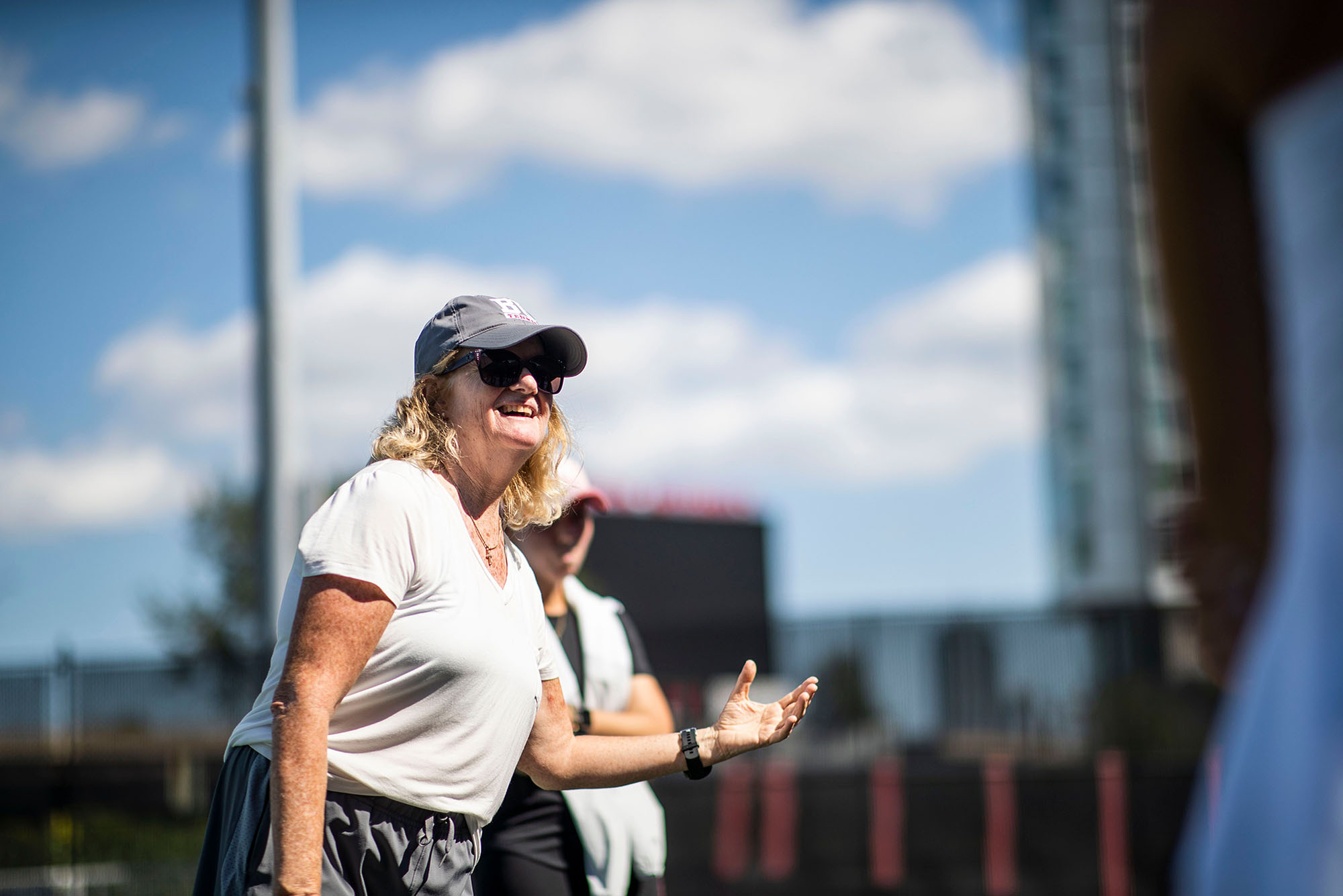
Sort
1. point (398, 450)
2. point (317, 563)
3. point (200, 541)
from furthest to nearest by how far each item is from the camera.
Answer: point (200, 541) < point (398, 450) < point (317, 563)

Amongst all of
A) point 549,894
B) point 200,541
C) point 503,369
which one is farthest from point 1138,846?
point 200,541

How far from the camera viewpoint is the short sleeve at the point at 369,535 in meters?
2.67

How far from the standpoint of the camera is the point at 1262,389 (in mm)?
1442

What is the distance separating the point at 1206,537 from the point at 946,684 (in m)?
14.8

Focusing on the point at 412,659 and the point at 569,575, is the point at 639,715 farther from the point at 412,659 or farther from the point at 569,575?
the point at 412,659

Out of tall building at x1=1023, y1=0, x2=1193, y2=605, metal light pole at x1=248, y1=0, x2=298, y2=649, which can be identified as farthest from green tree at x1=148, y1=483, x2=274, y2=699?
tall building at x1=1023, y1=0, x2=1193, y2=605

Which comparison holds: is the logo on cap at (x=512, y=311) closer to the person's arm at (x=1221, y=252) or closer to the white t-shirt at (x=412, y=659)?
the white t-shirt at (x=412, y=659)

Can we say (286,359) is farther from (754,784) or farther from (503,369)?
(754,784)

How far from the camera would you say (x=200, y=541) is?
27484mm

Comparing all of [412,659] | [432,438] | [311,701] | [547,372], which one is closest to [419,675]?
[412,659]

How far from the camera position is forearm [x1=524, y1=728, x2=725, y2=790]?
326 centimetres

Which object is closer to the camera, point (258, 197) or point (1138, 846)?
point (258, 197)

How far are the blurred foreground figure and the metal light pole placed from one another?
6.82 m

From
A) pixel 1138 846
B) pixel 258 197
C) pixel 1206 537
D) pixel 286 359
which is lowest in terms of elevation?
pixel 1138 846
